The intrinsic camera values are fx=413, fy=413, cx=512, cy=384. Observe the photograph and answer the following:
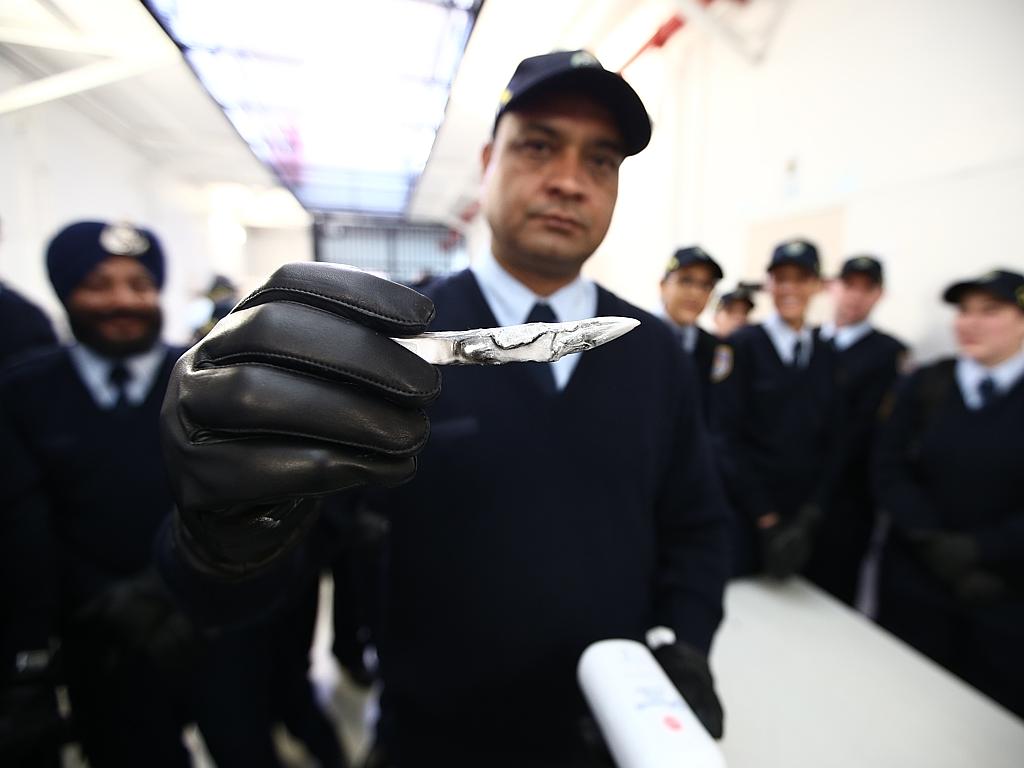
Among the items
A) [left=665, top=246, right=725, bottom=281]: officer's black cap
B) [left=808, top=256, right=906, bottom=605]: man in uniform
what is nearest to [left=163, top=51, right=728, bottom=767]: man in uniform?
[left=665, top=246, right=725, bottom=281]: officer's black cap

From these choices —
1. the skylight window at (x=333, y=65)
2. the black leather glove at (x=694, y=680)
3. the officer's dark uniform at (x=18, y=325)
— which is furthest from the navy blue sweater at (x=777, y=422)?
the officer's dark uniform at (x=18, y=325)

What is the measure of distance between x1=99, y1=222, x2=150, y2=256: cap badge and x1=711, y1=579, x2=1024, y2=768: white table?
1838 millimetres

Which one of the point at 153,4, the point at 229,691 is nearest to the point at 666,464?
the point at 153,4

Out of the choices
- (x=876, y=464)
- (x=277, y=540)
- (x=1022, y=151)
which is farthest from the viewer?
(x=876, y=464)

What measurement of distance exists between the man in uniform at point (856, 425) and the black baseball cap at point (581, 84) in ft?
6.31

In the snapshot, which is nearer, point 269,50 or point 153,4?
point 153,4

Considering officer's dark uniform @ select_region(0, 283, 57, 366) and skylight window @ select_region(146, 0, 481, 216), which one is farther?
officer's dark uniform @ select_region(0, 283, 57, 366)

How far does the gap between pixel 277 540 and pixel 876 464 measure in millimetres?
2086

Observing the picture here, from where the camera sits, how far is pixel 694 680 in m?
0.64

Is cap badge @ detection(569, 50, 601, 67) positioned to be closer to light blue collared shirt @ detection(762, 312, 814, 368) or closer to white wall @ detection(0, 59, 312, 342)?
white wall @ detection(0, 59, 312, 342)

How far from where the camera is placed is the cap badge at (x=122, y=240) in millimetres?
1138

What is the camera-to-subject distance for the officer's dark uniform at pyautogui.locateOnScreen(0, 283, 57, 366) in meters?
1.65

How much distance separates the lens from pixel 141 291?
1.22 metres

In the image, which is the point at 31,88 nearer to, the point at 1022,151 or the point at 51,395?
the point at 51,395
